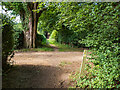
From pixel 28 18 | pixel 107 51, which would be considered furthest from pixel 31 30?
pixel 107 51

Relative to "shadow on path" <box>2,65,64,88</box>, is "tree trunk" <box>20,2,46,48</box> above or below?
above

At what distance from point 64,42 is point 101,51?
12959mm

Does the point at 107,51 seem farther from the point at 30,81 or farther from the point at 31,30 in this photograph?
the point at 31,30

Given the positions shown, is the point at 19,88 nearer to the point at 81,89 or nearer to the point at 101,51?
the point at 81,89

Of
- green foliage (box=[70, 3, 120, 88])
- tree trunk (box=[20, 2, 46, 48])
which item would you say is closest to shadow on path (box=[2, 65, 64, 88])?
green foliage (box=[70, 3, 120, 88])

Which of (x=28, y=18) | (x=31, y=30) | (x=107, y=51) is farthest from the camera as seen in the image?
(x=31, y=30)

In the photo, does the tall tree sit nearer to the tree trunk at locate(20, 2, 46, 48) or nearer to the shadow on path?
the tree trunk at locate(20, 2, 46, 48)

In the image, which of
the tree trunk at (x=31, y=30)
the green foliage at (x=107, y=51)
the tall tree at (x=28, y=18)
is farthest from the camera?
the tree trunk at (x=31, y=30)

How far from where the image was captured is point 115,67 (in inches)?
91.7

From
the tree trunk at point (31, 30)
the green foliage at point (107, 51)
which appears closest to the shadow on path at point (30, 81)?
the green foliage at point (107, 51)

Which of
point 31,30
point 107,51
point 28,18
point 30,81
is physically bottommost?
point 30,81

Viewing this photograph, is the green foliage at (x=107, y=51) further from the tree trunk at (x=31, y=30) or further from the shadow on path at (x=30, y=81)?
the tree trunk at (x=31, y=30)

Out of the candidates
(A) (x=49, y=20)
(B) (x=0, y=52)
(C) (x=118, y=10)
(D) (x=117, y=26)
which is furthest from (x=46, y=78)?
(A) (x=49, y=20)

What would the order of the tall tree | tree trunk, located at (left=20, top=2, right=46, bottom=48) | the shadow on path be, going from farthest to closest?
tree trunk, located at (left=20, top=2, right=46, bottom=48) → the tall tree → the shadow on path
